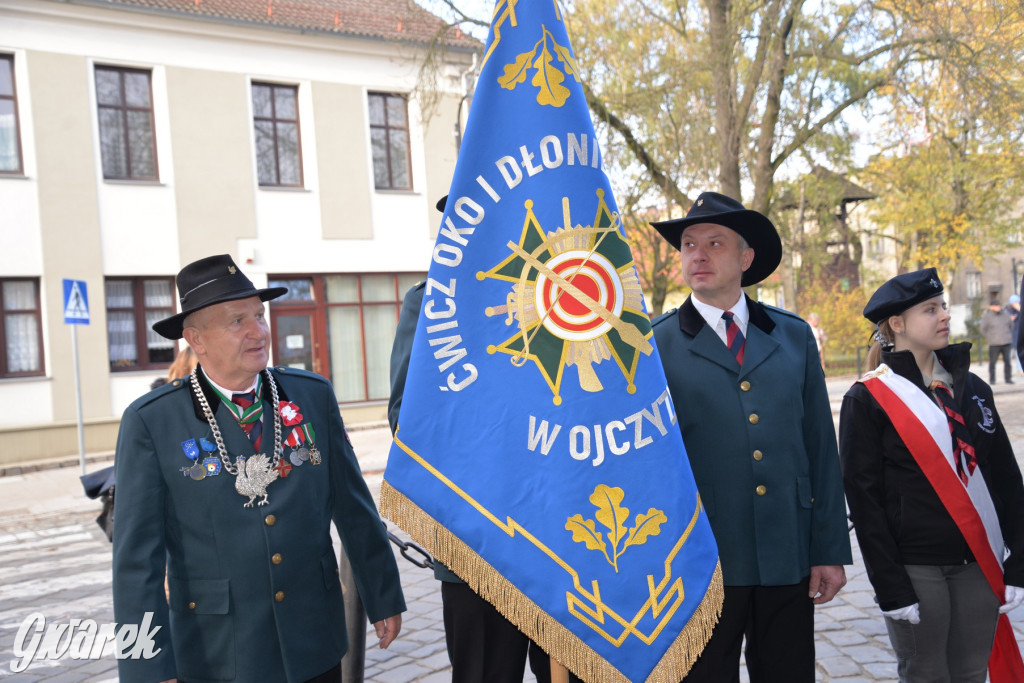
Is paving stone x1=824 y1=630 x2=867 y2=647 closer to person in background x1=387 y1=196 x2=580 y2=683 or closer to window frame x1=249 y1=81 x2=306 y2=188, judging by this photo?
person in background x1=387 y1=196 x2=580 y2=683

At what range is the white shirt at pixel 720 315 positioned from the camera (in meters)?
3.12

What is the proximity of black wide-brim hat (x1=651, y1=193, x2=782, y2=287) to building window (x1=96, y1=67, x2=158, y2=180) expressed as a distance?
54.0 ft

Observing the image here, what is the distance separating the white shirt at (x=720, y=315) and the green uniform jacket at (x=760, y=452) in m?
0.03

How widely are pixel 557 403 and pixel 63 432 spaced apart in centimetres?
1602

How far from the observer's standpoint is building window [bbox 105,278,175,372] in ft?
55.5

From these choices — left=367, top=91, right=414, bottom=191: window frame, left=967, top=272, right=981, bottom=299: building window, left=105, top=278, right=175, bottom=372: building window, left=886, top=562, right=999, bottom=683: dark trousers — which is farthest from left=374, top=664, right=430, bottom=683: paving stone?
left=967, top=272, right=981, bottom=299: building window

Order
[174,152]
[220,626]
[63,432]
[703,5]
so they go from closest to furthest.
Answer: [220,626]
[703,5]
[63,432]
[174,152]

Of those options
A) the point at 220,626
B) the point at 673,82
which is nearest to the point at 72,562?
the point at 220,626

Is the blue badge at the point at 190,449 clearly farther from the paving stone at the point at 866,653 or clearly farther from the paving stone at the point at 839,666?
the paving stone at the point at 866,653

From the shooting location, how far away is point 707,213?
311 centimetres

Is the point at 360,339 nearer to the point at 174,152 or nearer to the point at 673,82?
the point at 174,152

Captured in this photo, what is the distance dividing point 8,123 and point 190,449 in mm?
16398

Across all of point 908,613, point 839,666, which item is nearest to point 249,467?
point 908,613

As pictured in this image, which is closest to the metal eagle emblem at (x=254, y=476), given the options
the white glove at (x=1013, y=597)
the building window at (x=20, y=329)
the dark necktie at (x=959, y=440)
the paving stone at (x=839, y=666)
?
the dark necktie at (x=959, y=440)
